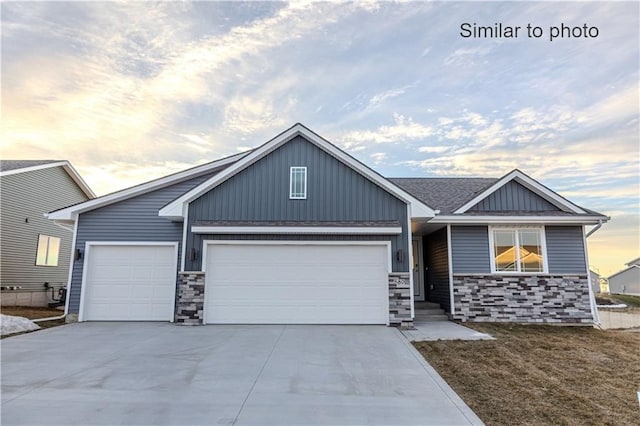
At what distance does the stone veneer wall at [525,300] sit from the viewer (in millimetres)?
10914

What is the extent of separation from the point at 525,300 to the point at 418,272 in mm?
3589

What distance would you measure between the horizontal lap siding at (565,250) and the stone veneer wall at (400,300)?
4.76 metres

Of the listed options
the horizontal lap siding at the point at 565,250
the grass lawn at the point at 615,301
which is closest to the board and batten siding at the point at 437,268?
the horizontal lap siding at the point at 565,250

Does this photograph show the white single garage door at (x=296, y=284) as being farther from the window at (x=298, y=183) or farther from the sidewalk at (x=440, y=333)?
the window at (x=298, y=183)

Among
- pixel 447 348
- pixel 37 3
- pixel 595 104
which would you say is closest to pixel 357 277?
pixel 447 348

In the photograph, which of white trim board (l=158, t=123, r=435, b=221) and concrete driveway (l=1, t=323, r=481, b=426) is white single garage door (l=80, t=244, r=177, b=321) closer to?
white trim board (l=158, t=123, r=435, b=221)

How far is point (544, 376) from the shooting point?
224 inches

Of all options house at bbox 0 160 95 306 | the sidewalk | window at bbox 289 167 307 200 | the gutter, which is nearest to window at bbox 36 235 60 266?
house at bbox 0 160 95 306

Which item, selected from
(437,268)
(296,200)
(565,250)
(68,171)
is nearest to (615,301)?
(565,250)

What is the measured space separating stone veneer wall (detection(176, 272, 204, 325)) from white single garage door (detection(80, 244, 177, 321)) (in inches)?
35.3

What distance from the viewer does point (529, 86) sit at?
454 inches

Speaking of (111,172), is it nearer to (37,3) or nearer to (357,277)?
(37,3)

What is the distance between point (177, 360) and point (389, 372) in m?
3.51

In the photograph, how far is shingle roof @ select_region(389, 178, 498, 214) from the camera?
11813 mm
